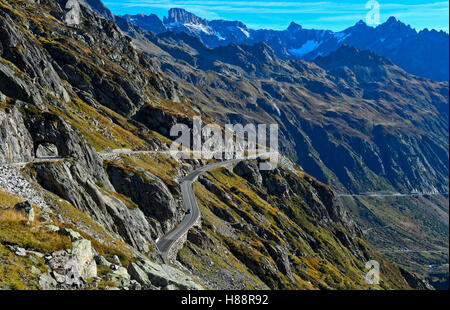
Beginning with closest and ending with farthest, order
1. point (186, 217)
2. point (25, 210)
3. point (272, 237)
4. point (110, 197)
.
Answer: point (25, 210)
point (110, 197)
point (186, 217)
point (272, 237)

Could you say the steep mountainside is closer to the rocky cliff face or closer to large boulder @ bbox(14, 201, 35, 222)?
large boulder @ bbox(14, 201, 35, 222)

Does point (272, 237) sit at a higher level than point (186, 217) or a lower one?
lower

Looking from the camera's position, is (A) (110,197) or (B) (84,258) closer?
(B) (84,258)

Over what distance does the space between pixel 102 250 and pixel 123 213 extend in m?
18.8

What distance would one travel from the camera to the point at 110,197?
4644 centimetres

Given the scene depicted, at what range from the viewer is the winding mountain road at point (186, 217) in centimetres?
5361

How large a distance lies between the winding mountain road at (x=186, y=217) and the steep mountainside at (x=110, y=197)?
166cm

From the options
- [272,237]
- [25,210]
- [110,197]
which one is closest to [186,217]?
[110,197]

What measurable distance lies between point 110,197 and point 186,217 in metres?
25.9

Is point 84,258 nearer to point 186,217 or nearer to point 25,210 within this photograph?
point 25,210

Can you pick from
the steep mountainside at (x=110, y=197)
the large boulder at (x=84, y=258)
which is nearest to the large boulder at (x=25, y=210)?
the steep mountainside at (x=110, y=197)

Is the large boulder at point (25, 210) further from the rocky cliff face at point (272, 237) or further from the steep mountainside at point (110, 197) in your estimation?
the rocky cliff face at point (272, 237)
